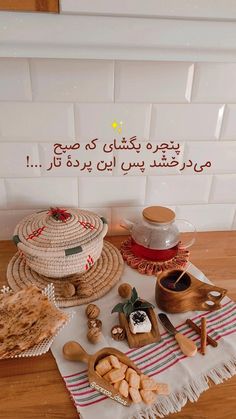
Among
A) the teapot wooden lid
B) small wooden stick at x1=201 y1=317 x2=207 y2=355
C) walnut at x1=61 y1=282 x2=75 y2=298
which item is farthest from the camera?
the teapot wooden lid

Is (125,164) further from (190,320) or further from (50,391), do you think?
(50,391)

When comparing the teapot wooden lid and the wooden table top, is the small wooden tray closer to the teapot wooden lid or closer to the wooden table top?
the wooden table top

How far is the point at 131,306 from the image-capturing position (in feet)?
2.44

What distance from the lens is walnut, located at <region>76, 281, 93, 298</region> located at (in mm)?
807

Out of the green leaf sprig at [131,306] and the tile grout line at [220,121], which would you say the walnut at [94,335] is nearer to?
the green leaf sprig at [131,306]

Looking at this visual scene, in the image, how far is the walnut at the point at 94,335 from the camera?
69cm

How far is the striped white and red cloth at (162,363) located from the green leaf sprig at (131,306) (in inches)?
1.4

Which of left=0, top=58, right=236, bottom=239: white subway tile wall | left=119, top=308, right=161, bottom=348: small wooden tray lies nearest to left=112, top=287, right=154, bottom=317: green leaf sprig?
left=119, top=308, right=161, bottom=348: small wooden tray

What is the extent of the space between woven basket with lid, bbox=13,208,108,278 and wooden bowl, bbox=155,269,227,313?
0.60 feet

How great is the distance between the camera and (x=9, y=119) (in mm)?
870

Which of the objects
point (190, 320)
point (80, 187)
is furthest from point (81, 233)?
point (190, 320)

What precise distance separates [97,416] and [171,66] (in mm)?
784

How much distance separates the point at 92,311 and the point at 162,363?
0.60 ft

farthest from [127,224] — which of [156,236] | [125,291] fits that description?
[125,291]
